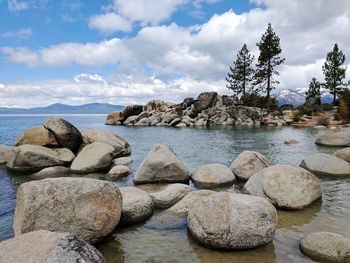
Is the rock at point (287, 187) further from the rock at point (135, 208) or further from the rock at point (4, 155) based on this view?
the rock at point (4, 155)

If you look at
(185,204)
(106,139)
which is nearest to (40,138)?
(106,139)

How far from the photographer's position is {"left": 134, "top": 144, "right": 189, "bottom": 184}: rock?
1520 centimetres

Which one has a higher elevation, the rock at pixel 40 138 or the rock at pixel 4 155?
the rock at pixel 40 138

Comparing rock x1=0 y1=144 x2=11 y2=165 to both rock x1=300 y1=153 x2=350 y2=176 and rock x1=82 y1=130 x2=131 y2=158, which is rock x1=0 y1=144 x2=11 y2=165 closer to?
rock x1=82 y1=130 x2=131 y2=158

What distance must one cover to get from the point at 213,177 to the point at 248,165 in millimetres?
1931

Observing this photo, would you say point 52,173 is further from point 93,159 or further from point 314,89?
point 314,89

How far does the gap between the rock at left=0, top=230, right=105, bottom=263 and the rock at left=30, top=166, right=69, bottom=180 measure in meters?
12.6

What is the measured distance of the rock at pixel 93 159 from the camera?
1836 centimetres

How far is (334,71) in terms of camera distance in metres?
73.4

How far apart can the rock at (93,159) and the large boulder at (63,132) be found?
2317 mm

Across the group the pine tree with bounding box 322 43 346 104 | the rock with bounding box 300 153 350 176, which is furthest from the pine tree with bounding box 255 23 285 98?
the rock with bounding box 300 153 350 176

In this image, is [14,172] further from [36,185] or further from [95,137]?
[36,185]

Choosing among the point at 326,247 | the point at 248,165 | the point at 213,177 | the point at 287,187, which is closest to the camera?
the point at 326,247

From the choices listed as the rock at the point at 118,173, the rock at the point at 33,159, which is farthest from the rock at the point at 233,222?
the rock at the point at 33,159
